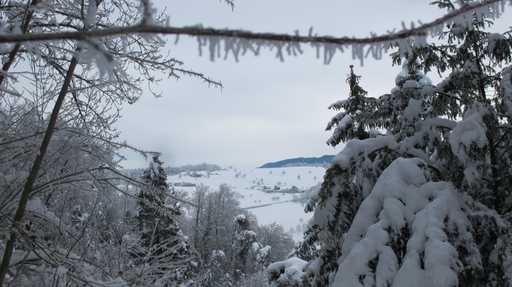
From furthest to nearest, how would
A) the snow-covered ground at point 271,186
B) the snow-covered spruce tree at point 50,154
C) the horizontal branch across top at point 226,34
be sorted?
the snow-covered ground at point 271,186, the snow-covered spruce tree at point 50,154, the horizontal branch across top at point 226,34

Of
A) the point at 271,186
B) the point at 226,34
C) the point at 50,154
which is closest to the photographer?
the point at 226,34

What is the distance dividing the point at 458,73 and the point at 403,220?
298cm

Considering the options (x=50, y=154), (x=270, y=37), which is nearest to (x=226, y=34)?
(x=270, y=37)

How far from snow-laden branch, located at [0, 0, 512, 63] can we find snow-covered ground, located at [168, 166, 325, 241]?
202 feet

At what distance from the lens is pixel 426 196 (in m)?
3.19

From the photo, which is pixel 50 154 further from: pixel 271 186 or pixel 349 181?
pixel 271 186

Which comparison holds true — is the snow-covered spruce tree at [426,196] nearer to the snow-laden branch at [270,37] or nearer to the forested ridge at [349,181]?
the forested ridge at [349,181]

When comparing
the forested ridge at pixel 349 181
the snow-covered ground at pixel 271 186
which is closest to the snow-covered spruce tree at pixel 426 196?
the forested ridge at pixel 349 181

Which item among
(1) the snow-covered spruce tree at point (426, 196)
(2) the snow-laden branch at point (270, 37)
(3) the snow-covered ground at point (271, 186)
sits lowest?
(3) the snow-covered ground at point (271, 186)

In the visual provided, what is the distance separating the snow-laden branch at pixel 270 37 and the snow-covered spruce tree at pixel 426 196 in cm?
266

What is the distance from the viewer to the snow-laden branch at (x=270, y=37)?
0.53 meters

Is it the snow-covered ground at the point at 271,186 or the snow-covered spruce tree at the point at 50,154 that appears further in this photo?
the snow-covered ground at the point at 271,186

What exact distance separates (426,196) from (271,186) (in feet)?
405

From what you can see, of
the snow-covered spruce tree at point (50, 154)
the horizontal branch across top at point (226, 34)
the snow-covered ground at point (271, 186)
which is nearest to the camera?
the horizontal branch across top at point (226, 34)
